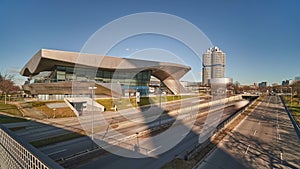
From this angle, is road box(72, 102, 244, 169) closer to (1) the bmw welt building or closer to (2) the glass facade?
(1) the bmw welt building

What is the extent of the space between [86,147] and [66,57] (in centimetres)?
3352

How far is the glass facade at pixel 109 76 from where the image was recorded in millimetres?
45531

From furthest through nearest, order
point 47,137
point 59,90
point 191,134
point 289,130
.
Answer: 1. point 59,90
2. point 289,130
3. point 191,134
4. point 47,137

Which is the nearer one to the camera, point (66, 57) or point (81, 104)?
point (81, 104)

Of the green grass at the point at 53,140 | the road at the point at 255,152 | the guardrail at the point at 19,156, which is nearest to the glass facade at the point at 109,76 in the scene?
the green grass at the point at 53,140

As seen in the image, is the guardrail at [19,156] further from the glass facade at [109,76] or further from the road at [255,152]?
the glass facade at [109,76]

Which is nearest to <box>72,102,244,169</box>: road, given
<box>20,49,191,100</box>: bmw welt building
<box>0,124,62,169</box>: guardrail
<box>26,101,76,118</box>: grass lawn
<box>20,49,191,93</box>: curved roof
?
<box>0,124,62,169</box>: guardrail

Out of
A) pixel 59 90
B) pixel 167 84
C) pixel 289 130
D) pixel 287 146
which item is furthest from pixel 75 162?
pixel 167 84

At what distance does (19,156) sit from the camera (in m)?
4.56

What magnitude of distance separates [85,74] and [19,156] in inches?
1763

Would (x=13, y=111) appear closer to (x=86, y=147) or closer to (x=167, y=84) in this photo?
(x=86, y=147)

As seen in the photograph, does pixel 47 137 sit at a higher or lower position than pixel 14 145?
lower

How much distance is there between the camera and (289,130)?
21.2 m

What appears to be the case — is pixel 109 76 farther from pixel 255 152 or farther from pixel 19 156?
pixel 19 156
